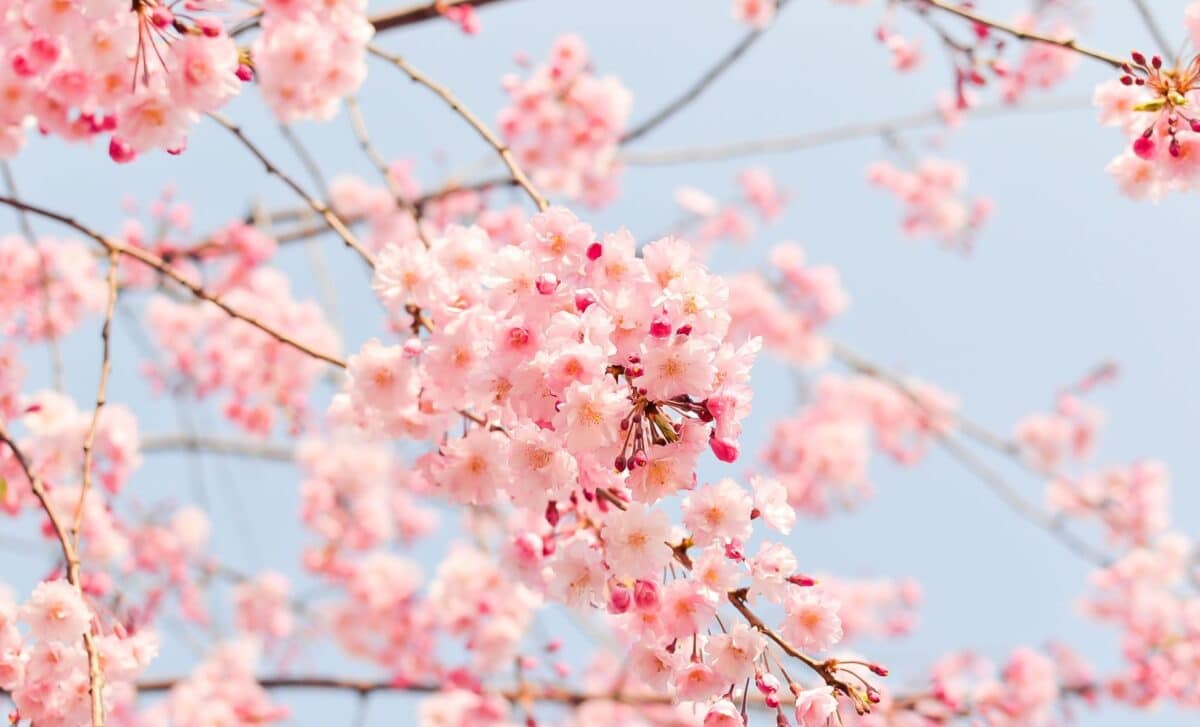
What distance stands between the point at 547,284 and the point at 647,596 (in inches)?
24.9

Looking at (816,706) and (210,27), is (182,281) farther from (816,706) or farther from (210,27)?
(816,706)

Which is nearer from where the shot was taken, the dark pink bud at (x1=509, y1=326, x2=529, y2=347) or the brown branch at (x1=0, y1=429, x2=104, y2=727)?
the brown branch at (x1=0, y1=429, x2=104, y2=727)

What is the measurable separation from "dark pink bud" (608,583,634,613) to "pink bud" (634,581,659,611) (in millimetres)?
15

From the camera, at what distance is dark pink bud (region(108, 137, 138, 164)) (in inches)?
88.8

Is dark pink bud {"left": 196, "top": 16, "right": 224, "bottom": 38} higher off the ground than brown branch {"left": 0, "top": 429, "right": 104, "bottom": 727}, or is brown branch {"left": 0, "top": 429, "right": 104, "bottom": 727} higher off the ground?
dark pink bud {"left": 196, "top": 16, "right": 224, "bottom": 38}

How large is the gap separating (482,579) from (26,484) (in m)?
2.07

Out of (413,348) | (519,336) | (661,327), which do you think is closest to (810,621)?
(661,327)

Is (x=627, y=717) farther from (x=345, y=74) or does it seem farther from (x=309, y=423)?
(x=345, y=74)

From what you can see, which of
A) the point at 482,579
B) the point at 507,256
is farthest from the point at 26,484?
the point at 507,256

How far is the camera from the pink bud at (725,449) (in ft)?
5.57

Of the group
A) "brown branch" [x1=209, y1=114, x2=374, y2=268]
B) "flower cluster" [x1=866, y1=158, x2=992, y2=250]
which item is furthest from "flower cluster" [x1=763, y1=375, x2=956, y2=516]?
"brown branch" [x1=209, y1=114, x2=374, y2=268]

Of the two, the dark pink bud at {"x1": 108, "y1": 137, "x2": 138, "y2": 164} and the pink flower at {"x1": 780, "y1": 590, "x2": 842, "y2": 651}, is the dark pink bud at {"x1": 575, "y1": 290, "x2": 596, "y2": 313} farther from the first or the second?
the dark pink bud at {"x1": 108, "y1": 137, "x2": 138, "y2": 164}

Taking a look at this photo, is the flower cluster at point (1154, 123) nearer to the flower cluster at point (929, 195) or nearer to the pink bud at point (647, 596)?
the pink bud at point (647, 596)

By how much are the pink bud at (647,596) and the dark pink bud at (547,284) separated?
60 centimetres
